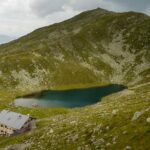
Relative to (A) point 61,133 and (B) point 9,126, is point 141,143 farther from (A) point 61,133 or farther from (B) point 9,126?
(B) point 9,126

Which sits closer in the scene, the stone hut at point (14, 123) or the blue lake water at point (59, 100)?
the stone hut at point (14, 123)

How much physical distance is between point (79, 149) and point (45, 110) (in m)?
85.4

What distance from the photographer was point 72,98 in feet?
600

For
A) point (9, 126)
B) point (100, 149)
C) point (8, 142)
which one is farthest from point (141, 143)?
point (9, 126)

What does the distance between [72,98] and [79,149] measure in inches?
5236

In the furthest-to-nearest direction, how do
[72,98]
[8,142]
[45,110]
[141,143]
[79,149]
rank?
[72,98] → [45,110] → [8,142] → [79,149] → [141,143]

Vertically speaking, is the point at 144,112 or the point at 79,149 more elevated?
the point at 144,112

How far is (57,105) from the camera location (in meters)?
158

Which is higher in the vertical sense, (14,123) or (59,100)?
(14,123)

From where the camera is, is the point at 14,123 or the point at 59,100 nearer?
the point at 14,123

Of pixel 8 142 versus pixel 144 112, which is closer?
pixel 144 112

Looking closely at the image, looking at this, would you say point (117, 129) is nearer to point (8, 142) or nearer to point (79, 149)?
point (79, 149)

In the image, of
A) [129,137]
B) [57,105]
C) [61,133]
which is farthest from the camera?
[57,105]

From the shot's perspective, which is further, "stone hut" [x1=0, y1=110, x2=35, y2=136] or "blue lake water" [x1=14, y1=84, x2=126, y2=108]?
"blue lake water" [x1=14, y1=84, x2=126, y2=108]
